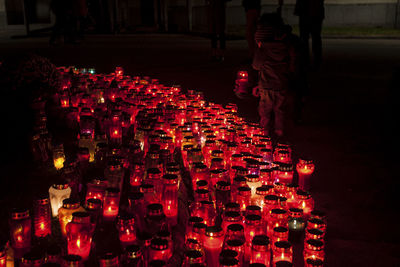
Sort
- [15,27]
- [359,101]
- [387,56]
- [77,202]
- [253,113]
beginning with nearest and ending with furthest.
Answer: [77,202] → [253,113] → [359,101] → [387,56] → [15,27]

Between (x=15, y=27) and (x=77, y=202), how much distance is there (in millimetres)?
25668

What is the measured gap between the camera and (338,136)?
228 inches

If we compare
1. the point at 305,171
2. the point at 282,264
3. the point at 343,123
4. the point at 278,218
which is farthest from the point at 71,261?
the point at 343,123

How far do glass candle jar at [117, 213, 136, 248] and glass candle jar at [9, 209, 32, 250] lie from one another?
625mm

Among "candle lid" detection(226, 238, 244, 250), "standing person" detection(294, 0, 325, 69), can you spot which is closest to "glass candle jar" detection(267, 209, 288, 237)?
"candle lid" detection(226, 238, 244, 250)

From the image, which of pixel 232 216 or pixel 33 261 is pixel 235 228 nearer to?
pixel 232 216

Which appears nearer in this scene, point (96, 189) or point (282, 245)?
point (282, 245)

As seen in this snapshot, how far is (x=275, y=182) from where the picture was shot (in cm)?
372

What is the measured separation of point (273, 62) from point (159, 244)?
10.5 feet

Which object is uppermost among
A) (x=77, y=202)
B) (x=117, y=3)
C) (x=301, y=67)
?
(x=117, y=3)

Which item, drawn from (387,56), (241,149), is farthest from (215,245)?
(387,56)

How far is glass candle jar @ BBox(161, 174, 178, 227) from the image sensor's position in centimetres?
338

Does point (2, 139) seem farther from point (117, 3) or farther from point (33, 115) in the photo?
point (117, 3)

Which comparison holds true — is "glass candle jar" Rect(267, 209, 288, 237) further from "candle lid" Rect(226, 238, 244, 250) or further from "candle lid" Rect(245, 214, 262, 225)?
"candle lid" Rect(226, 238, 244, 250)
